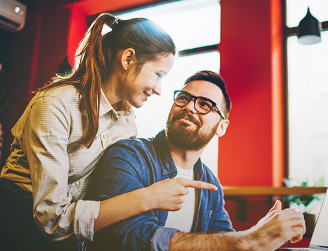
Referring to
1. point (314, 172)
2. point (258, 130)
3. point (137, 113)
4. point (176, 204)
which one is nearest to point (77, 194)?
point (176, 204)

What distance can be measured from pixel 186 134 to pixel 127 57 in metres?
0.27

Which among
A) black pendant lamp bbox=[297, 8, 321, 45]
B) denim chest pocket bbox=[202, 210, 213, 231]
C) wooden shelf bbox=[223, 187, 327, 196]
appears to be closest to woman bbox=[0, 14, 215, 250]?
denim chest pocket bbox=[202, 210, 213, 231]

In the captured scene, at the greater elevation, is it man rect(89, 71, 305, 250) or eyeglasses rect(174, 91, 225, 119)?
eyeglasses rect(174, 91, 225, 119)

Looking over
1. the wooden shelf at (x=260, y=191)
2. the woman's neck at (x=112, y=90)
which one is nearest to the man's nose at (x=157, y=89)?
the woman's neck at (x=112, y=90)

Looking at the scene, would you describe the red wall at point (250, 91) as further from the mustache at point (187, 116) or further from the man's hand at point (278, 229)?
the man's hand at point (278, 229)

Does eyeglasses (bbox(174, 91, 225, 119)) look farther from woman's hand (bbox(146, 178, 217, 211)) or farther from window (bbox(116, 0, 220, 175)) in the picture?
woman's hand (bbox(146, 178, 217, 211))

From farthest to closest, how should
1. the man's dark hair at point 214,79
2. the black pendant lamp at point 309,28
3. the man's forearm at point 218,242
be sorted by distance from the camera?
the black pendant lamp at point 309,28 < the man's dark hair at point 214,79 < the man's forearm at point 218,242

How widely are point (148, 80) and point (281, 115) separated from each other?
2.42 feet

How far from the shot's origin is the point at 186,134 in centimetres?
100

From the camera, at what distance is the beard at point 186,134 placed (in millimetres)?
999

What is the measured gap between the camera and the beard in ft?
3.28

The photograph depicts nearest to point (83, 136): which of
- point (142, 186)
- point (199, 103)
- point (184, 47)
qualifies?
point (142, 186)

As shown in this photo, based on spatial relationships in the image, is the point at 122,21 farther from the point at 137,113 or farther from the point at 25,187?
the point at 25,187

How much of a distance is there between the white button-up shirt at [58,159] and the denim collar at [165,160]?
5.7 inches
